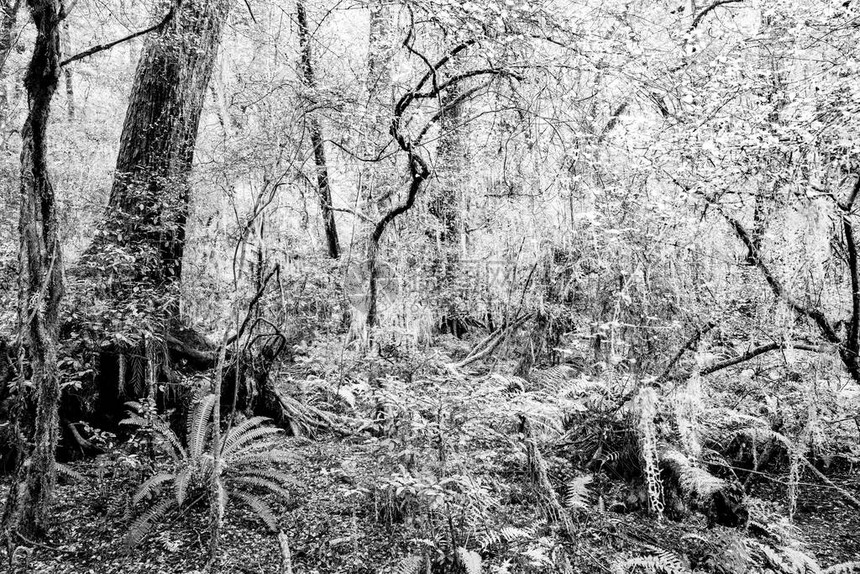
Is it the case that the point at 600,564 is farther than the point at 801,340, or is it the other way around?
the point at 801,340

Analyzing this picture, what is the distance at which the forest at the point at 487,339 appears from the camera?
3.54 metres

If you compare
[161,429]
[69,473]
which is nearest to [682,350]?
[161,429]

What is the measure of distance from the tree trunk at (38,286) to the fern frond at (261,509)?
1.27 metres

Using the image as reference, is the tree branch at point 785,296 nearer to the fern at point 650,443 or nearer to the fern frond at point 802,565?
the fern at point 650,443

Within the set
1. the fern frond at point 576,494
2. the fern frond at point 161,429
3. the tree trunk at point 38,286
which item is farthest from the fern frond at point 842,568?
the tree trunk at point 38,286

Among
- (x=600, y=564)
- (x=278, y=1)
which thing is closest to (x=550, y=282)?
(x=600, y=564)

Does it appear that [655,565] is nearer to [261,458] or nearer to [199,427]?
[261,458]

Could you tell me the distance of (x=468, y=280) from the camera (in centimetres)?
829

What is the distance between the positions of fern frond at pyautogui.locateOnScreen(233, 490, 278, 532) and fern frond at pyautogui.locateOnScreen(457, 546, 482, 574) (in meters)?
1.46

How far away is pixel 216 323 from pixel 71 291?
7.50ft

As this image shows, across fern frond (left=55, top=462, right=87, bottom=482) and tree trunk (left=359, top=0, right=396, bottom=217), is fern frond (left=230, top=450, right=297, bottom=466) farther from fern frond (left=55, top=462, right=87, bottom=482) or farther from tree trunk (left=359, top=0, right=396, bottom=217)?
tree trunk (left=359, top=0, right=396, bottom=217)

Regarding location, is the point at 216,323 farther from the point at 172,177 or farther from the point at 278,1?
the point at 278,1

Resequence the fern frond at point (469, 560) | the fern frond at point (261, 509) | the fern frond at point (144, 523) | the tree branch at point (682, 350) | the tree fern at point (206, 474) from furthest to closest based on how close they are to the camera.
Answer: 1. the tree branch at point (682, 350)
2. the fern frond at point (261, 509)
3. the tree fern at point (206, 474)
4. the fern frond at point (144, 523)
5. the fern frond at point (469, 560)

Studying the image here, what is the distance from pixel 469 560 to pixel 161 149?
200 inches
